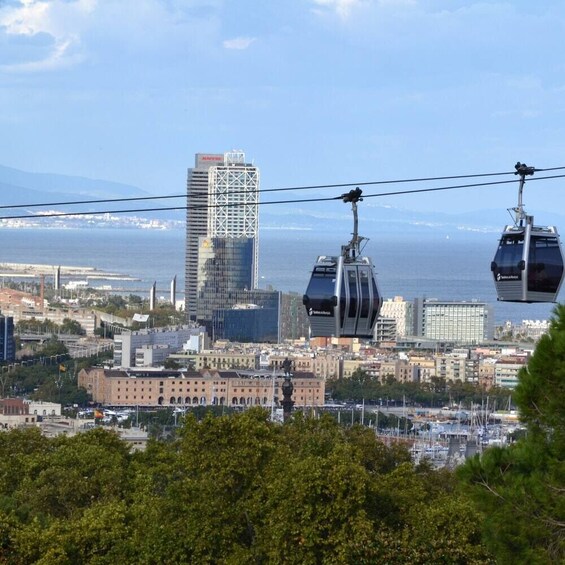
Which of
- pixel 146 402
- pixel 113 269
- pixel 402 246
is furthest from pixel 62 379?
pixel 402 246

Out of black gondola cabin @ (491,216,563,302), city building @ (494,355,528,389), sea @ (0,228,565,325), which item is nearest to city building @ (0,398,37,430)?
city building @ (494,355,528,389)

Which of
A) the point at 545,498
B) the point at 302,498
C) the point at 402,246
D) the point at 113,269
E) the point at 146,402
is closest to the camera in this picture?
the point at 545,498

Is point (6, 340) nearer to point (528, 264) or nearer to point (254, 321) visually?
point (254, 321)

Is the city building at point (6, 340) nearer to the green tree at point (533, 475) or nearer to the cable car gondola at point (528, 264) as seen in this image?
the cable car gondola at point (528, 264)

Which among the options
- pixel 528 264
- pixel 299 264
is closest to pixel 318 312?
pixel 528 264

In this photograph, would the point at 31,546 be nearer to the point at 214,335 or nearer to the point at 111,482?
the point at 111,482
